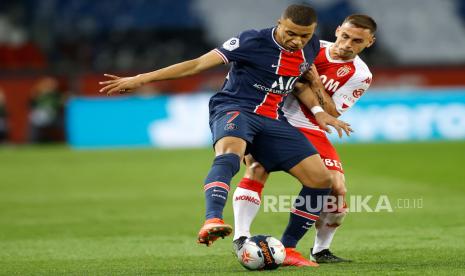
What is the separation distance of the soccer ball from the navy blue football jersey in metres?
0.97

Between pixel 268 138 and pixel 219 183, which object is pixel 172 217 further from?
pixel 219 183

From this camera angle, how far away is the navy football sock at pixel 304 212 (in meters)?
6.71

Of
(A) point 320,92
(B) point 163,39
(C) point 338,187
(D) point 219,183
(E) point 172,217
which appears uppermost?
(B) point 163,39

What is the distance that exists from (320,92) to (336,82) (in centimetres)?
23

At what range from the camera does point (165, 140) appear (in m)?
20.4

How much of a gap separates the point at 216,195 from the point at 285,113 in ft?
4.85

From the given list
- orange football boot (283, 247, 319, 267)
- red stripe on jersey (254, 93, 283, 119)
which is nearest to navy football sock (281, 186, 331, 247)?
orange football boot (283, 247, 319, 267)

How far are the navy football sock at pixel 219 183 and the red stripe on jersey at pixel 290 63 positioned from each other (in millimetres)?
796


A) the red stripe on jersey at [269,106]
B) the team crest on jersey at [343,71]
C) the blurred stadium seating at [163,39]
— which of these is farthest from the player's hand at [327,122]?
the blurred stadium seating at [163,39]

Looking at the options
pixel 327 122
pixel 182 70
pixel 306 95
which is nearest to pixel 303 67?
pixel 306 95

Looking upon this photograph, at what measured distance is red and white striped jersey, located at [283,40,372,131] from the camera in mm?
7285

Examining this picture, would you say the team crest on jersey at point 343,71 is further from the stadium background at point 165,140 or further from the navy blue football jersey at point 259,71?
the stadium background at point 165,140

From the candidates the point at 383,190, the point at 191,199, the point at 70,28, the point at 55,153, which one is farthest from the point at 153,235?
the point at 70,28

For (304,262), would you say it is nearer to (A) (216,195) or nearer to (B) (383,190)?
(A) (216,195)
